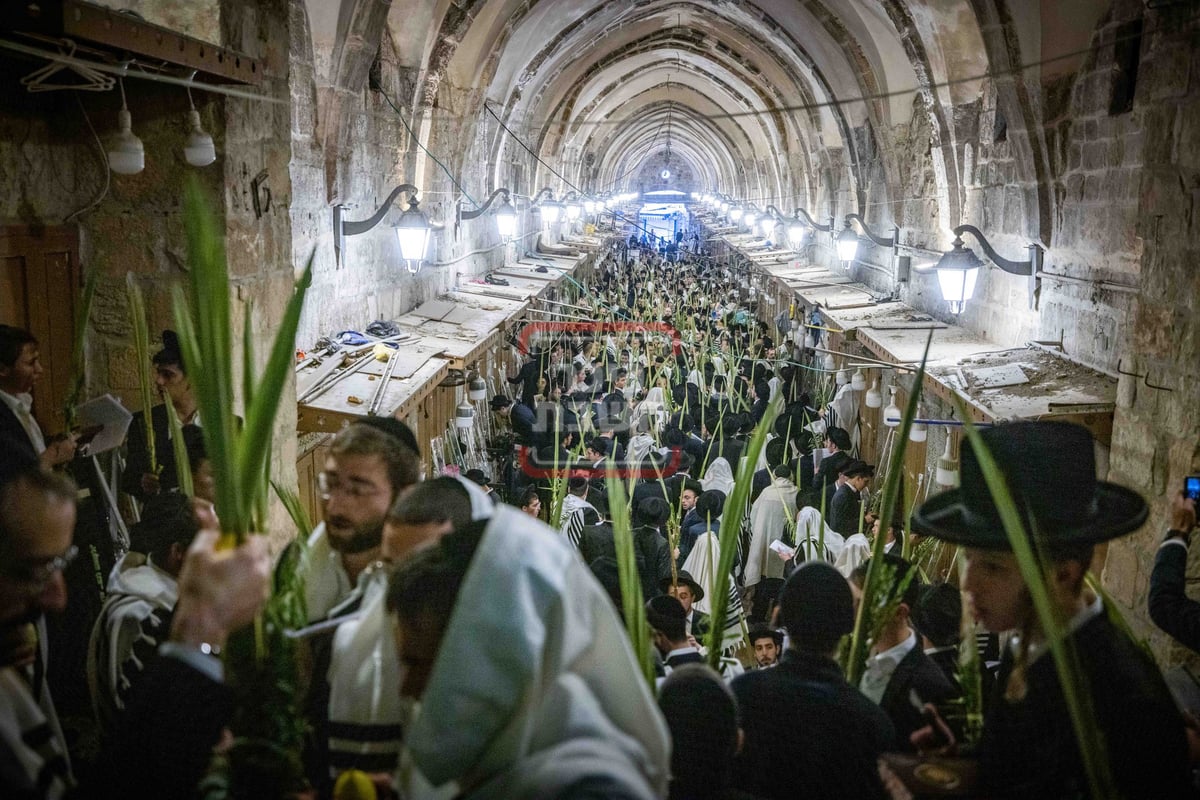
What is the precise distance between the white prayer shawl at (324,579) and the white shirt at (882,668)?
160 cm

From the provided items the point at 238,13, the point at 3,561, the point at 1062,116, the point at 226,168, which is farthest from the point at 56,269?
the point at 1062,116

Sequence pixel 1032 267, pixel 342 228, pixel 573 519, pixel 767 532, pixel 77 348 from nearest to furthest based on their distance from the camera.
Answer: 1. pixel 77 348
2. pixel 573 519
3. pixel 767 532
4. pixel 1032 267
5. pixel 342 228

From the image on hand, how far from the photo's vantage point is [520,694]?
1417 mm

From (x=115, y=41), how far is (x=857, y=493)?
489cm

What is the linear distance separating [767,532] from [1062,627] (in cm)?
472

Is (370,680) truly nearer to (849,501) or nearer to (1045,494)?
(1045,494)

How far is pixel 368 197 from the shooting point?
8.55 meters

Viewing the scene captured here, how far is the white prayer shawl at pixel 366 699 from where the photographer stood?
2008 mm

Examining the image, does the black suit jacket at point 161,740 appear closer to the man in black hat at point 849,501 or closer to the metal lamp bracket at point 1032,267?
the man in black hat at point 849,501

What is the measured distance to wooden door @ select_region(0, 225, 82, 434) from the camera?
3.94 m

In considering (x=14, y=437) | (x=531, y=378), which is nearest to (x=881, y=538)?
(x=14, y=437)

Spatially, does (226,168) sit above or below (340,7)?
below

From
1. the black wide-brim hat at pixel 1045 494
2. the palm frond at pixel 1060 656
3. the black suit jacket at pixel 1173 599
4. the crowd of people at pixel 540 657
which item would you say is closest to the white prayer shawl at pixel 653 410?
the crowd of people at pixel 540 657

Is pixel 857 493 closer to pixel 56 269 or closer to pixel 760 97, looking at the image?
pixel 56 269
